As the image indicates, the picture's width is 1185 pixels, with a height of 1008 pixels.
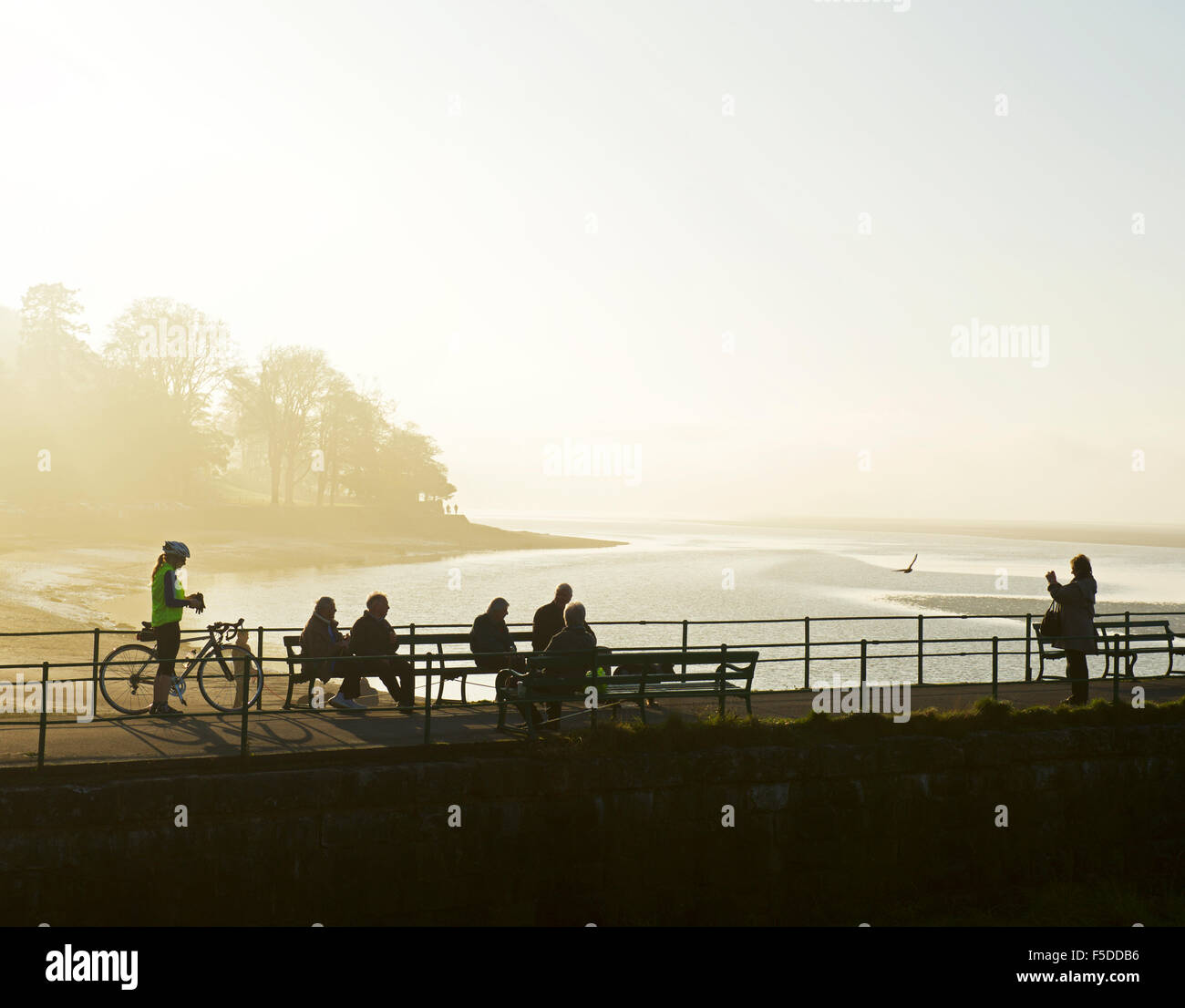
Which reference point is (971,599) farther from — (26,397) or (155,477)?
(26,397)

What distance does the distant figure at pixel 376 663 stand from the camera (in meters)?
11.9

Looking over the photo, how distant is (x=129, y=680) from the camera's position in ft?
36.2

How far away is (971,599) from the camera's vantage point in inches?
2366

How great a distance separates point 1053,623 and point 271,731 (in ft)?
→ 34.0

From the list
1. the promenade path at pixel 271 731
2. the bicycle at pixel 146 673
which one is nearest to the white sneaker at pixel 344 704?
the promenade path at pixel 271 731

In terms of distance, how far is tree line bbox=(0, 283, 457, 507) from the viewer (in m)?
76.1

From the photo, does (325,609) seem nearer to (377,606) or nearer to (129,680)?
(377,606)

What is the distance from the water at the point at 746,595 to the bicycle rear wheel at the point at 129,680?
9.46 metres

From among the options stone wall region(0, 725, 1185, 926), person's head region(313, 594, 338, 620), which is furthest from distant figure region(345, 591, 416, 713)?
stone wall region(0, 725, 1185, 926)

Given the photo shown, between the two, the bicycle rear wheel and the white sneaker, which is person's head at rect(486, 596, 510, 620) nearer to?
the white sneaker

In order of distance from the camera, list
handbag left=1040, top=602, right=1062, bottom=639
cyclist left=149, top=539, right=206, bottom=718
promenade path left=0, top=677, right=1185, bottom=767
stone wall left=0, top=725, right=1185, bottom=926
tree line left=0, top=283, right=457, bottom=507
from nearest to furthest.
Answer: stone wall left=0, top=725, right=1185, bottom=926 → promenade path left=0, top=677, right=1185, bottom=767 → cyclist left=149, top=539, right=206, bottom=718 → handbag left=1040, top=602, right=1062, bottom=639 → tree line left=0, top=283, right=457, bottom=507

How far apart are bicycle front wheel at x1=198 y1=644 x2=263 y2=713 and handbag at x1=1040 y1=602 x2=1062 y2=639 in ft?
34.0

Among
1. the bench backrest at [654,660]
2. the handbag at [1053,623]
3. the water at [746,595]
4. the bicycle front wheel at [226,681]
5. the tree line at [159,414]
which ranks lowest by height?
the water at [746,595]

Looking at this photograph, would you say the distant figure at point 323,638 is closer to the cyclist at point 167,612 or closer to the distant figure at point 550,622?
the cyclist at point 167,612
